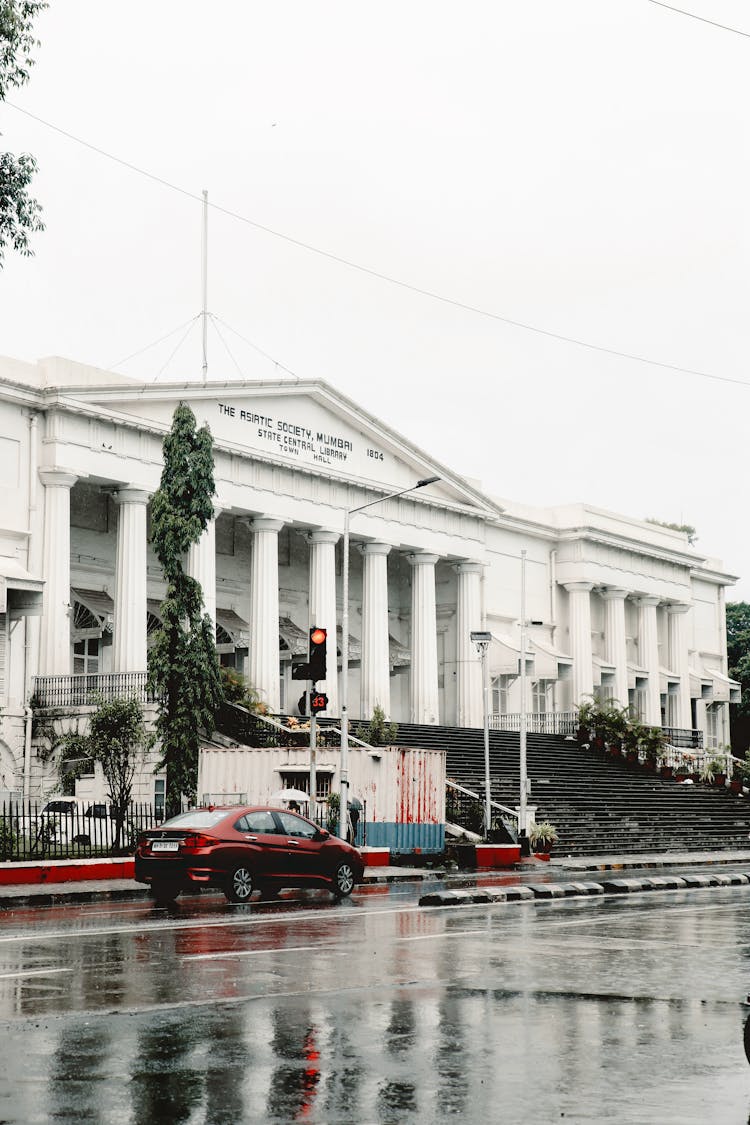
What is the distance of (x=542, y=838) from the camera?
127 feet

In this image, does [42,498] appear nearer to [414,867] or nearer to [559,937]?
[414,867]

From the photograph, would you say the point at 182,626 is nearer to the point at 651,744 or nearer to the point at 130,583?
the point at 130,583

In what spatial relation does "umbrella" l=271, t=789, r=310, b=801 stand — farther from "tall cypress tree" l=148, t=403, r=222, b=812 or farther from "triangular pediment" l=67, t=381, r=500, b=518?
"triangular pediment" l=67, t=381, r=500, b=518

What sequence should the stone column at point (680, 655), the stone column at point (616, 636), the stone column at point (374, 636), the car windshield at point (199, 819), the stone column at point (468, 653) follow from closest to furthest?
the car windshield at point (199, 819)
the stone column at point (374, 636)
the stone column at point (468, 653)
the stone column at point (616, 636)
the stone column at point (680, 655)

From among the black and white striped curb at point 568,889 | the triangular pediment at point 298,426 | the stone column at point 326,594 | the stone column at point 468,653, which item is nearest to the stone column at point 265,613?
the stone column at point 326,594

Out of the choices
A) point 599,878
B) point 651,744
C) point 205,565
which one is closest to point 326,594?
point 205,565

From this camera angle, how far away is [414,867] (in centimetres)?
3409

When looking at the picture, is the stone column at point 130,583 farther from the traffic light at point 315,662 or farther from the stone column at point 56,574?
the traffic light at point 315,662

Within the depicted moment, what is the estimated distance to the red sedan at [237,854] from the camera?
2206 cm

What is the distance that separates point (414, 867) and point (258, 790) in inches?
159

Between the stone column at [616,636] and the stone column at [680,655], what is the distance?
4.87 metres

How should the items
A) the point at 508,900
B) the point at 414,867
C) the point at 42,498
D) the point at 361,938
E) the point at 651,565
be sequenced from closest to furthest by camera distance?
1. the point at 361,938
2. the point at 508,900
3. the point at 414,867
4. the point at 42,498
5. the point at 651,565

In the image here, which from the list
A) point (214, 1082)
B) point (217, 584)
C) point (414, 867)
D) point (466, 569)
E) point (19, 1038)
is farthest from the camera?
point (466, 569)

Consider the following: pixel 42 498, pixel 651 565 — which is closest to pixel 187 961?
pixel 42 498
